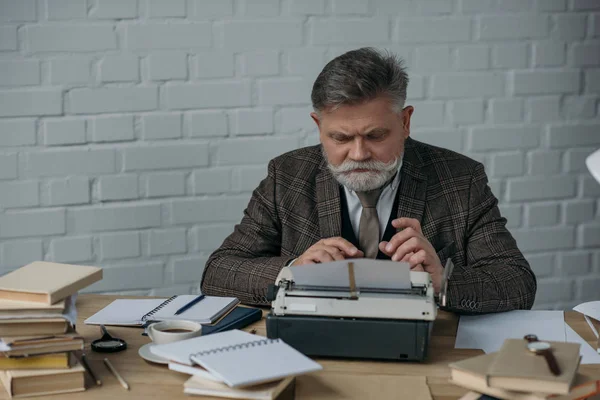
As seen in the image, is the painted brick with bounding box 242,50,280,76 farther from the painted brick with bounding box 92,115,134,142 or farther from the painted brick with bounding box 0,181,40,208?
the painted brick with bounding box 0,181,40,208

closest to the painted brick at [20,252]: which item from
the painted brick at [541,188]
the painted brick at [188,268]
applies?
the painted brick at [188,268]

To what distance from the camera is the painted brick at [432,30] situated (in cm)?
291

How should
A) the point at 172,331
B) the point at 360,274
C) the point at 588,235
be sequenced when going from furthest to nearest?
1. the point at 588,235
2. the point at 172,331
3. the point at 360,274

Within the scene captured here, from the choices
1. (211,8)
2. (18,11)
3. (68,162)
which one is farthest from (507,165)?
(18,11)

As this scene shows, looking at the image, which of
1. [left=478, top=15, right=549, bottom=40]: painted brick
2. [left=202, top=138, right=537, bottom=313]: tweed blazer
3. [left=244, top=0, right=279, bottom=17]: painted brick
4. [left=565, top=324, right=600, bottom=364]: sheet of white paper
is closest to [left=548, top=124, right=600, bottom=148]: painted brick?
[left=478, top=15, right=549, bottom=40]: painted brick

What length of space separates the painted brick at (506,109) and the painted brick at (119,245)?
1.35m

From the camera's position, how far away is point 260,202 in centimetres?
232

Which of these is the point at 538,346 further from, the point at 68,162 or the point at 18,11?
the point at 18,11

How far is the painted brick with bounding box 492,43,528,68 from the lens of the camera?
299cm

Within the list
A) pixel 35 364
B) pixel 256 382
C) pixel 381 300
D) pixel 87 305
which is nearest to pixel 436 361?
pixel 381 300

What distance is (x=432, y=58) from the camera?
2.94 meters

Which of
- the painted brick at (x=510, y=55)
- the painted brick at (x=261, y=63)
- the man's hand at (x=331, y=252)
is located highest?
the painted brick at (x=510, y=55)

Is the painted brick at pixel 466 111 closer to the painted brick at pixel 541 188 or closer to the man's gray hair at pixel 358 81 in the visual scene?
the painted brick at pixel 541 188

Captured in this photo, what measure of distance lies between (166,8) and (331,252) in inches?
50.1
